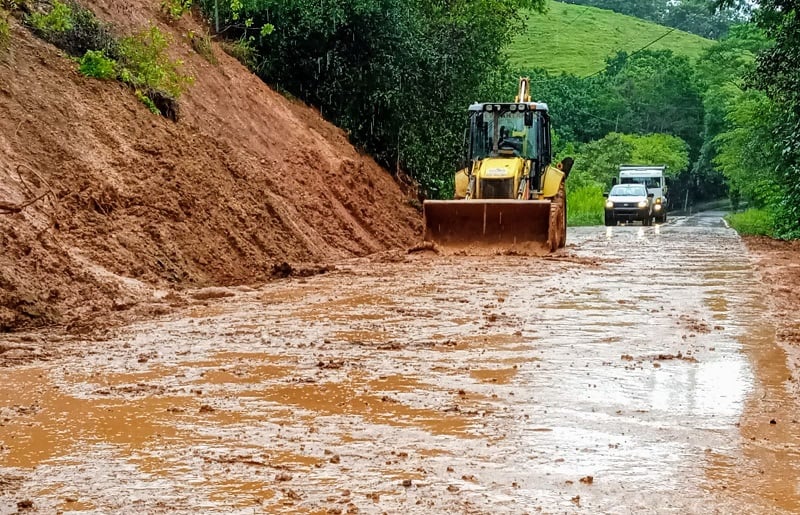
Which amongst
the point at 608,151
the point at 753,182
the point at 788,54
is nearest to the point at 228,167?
the point at 788,54

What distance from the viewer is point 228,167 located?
61.0 feet

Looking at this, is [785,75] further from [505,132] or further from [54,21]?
[54,21]

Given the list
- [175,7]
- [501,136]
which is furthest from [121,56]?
[501,136]

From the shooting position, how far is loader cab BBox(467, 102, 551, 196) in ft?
73.0

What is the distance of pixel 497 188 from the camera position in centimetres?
2136

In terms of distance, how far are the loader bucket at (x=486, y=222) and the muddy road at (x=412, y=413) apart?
729 centimetres

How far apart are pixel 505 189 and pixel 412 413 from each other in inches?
581

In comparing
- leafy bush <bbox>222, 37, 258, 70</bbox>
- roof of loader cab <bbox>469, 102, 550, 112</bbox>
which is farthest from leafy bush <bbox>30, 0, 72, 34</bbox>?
roof of loader cab <bbox>469, 102, 550, 112</bbox>

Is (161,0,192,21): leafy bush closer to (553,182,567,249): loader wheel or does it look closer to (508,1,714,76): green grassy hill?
(553,182,567,249): loader wheel

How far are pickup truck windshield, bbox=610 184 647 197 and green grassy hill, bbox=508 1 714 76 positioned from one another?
182 ft

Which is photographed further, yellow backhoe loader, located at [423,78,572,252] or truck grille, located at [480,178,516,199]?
truck grille, located at [480,178,516,199]

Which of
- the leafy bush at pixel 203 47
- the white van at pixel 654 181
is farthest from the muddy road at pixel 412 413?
the white van at pixel 654 181

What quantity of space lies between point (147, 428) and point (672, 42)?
117 meters

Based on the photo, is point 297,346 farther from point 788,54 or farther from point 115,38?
point 788,54
